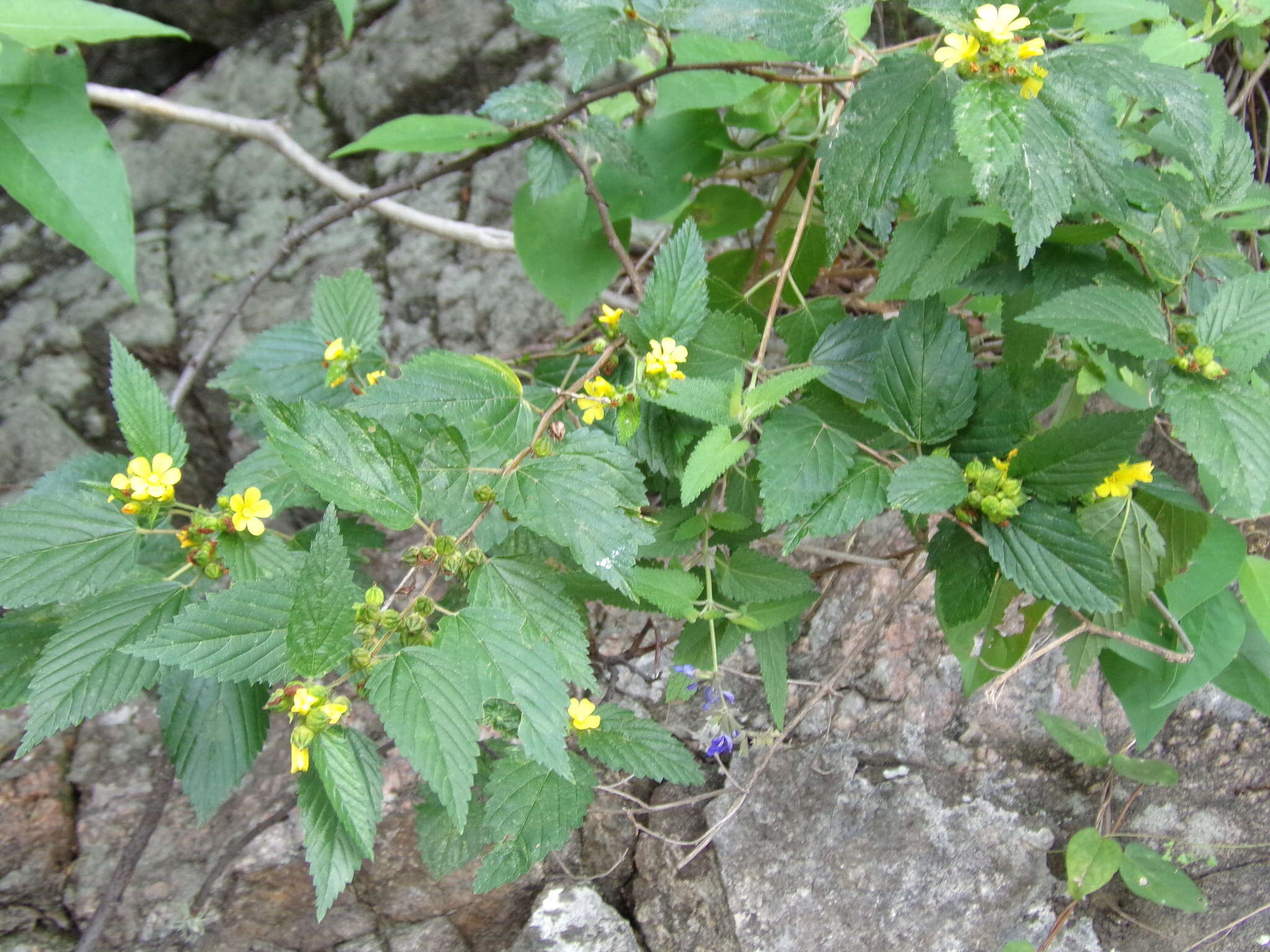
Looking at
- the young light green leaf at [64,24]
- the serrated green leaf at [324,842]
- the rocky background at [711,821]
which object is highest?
the young light green leaf at [64,24]

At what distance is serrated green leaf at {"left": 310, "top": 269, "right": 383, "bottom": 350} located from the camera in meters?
1.50

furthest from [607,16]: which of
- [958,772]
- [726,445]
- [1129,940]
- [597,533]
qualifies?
[1129,940]

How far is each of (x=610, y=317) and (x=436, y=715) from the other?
2.17 ft

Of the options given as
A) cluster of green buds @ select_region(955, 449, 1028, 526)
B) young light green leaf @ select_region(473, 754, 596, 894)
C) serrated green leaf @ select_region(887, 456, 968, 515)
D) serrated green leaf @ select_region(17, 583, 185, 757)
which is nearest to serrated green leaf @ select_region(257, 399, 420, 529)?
serrated green leaf @ select_region(17, 583, 185, 757)

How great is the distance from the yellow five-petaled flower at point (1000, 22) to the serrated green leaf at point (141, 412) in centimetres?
117

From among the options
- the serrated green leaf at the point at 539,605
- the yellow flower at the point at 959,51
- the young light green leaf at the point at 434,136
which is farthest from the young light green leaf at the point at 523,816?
the young light green leaf at the point at 434,136

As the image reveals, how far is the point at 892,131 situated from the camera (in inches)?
41.3

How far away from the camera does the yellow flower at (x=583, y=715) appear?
124 centimetres

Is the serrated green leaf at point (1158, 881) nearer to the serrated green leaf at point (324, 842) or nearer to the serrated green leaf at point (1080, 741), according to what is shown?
the serrated green leaf at point (1080, 741)

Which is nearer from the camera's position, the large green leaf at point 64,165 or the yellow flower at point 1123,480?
the yellow flower at point 1123,480

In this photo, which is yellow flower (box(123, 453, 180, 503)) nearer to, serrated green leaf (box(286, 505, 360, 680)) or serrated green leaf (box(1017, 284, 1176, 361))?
serrated green leaf (box(286, 505, 360, 680))

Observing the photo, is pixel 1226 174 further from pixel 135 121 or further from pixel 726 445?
pixel 135 121

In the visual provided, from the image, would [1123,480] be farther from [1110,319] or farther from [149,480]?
[149,480]

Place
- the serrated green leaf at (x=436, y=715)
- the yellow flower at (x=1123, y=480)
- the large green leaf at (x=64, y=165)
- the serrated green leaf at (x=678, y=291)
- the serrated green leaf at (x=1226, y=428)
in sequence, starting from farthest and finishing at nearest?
the large green leaf at (x=64, y=165) → the serrated green leaf at (x=678, y=291) → the yellow flower at (x=1123, y=480) → the serrated green leaf at (x=1226, y=428) → the serrated green leaf at (x=436, y=715)
